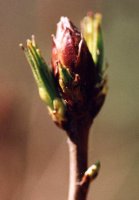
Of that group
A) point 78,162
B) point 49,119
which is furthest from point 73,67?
point 49,119

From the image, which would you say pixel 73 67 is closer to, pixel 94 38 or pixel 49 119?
pixel 94 38

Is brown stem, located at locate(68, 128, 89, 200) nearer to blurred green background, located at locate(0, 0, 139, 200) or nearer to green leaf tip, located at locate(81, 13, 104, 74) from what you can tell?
green leaf tip, located at locate(81, 13, 104, 74)

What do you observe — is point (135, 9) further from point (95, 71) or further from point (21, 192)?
point (95, 71)

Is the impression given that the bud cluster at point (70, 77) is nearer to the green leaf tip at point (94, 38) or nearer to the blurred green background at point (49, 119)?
the green leaf tip at point (94, 38)

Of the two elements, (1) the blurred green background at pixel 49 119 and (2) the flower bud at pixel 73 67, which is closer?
(2) the flower bud at pixel 73 67

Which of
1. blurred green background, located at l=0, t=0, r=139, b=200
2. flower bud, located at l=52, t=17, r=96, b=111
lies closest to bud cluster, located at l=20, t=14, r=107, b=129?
flower bud, located at l=52, t=17, r=96, b=111

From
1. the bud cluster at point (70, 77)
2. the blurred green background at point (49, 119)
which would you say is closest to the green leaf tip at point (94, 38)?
the bud cluster at point (70, 77)

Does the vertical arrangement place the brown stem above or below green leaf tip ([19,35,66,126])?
below

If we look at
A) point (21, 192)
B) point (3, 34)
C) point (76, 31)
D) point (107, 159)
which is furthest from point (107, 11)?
point (76, 31)
